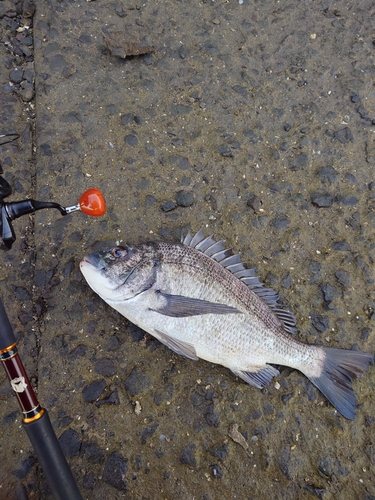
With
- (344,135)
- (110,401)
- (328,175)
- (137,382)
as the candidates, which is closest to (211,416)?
(137,382)

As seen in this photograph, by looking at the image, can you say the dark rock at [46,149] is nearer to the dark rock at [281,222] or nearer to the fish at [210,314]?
the fish at [210,314]

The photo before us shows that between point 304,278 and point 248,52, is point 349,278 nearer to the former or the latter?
point 304,278

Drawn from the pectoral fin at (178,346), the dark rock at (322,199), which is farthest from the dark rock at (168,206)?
the dark rock at (322,199)

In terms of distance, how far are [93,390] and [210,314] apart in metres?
0.98

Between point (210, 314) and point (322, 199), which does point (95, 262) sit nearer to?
point (210, 314)

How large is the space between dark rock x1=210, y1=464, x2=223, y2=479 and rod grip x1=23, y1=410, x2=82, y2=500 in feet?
3.07

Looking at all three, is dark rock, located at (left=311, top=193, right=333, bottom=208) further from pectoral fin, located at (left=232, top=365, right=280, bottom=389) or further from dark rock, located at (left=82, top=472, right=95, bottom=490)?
dark rock, located at (left=82, top=472, right=95, bottom=490)

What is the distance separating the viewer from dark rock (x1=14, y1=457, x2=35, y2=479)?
2.74 meters

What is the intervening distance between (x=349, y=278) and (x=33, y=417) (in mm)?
2404

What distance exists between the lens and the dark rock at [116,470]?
276 centimetres

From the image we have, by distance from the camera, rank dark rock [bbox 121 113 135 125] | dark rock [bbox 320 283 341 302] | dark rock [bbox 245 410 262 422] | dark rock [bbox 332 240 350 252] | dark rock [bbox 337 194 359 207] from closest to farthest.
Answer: dark rock [bbox 245 410 262 422] < dark rock [bbox 320 283 341 302] < dark rock [bbox 332 240 350 252] < dark rock [bbox 337 194 359 207] < dark rock [bbox 121 113 135 125]

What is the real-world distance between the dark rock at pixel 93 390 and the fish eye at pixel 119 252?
899 millimetres

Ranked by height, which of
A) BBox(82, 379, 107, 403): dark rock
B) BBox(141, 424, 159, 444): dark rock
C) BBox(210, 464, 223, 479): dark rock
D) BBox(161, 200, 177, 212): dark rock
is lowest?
BBox(210, 464, 223, 479): dark rock

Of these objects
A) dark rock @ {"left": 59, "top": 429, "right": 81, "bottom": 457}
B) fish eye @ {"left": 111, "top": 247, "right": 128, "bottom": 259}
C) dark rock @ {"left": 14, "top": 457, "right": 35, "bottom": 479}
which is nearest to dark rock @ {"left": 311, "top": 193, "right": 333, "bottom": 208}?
fish eye @ {"left": 111, "top": 247, "right": 128, "bottom": 259}
